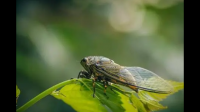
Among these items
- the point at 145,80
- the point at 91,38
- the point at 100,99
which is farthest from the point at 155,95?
the point at 91,38

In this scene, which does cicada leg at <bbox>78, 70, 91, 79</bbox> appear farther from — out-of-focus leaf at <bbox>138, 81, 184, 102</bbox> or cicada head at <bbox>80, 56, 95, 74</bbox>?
out-of-focus leaf at <bbox>138, 81, 184, 102</bbox>

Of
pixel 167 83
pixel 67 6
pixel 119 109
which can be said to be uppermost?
pixel 67 6

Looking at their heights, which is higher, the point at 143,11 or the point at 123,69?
the point at 143,11

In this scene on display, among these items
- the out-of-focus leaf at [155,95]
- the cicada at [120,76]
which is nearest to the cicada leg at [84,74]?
the cicada at [120,76]

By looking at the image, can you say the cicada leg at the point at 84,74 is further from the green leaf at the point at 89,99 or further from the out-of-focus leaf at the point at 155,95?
the out-of-focus leaf at the point at 155,95

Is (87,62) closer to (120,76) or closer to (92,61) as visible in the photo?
(92,61)

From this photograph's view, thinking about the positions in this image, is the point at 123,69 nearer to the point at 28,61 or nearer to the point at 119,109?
the point at 119,109
